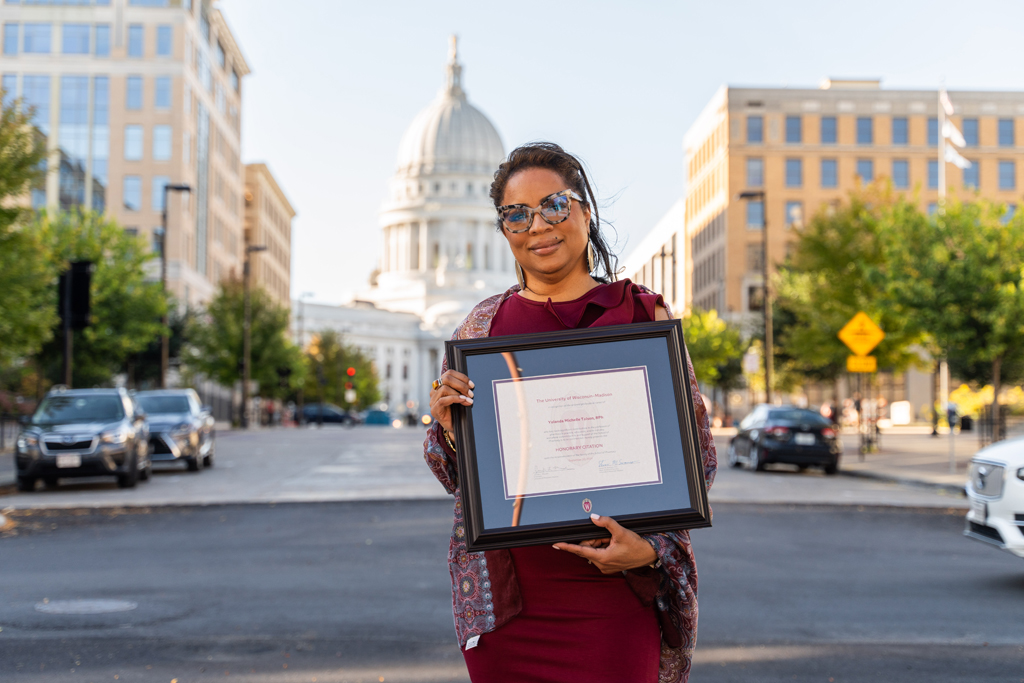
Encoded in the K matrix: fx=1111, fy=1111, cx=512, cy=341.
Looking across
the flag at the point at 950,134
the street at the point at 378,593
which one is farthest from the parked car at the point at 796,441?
the flag at the point at 950,134

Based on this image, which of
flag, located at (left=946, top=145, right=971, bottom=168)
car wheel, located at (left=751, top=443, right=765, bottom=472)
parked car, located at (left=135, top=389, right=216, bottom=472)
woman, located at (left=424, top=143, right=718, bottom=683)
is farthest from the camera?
flag, located at (left=946, top=145, right=971, bottom=168)

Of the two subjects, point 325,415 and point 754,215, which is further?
point 325,415

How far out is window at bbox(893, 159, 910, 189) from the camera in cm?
7881

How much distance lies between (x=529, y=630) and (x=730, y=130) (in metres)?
78.4

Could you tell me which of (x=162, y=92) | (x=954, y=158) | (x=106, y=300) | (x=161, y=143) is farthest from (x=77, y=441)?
(x=162, y=92)

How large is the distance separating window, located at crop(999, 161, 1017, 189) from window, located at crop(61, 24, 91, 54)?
62092 millimetres

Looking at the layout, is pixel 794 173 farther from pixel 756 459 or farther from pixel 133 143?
pixel 756 459

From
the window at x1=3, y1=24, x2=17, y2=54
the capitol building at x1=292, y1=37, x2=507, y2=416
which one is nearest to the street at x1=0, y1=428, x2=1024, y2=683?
the window at x1=3, y1=24, x2=17, y2=54

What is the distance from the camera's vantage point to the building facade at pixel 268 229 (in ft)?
329

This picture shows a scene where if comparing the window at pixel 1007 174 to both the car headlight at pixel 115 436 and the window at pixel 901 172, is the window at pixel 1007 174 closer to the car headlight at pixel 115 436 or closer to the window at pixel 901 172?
the window at pixel 901 172

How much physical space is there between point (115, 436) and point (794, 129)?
68.2 m

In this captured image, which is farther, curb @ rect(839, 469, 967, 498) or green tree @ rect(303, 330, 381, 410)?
green tree @ rect(303, 330, 381, 410)

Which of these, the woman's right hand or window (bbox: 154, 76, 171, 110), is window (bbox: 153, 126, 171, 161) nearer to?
window (bbox: 154, 76, 171, 110)

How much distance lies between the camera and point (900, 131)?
259 ft
